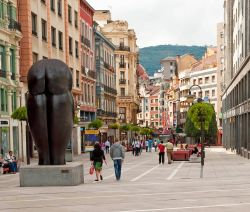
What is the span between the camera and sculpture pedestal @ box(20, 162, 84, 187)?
61.2 feet

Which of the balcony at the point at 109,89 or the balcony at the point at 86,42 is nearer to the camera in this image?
the balcony at the point at 86,42

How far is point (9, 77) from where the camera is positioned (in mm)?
40625

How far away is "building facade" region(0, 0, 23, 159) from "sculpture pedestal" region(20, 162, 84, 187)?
19454 mm

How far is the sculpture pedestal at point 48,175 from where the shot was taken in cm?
1864

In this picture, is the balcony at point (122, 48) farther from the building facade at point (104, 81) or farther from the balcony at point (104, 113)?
the balcony at point (104, 113)

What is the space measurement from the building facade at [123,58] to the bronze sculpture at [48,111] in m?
83.5

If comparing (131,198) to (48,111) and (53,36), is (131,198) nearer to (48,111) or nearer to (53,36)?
(48,111)

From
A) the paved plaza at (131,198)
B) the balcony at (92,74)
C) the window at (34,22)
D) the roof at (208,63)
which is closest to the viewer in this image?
the paved plaza at (131,198)

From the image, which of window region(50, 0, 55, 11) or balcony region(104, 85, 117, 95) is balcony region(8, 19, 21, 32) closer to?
window region(50, 0, 55, 11)

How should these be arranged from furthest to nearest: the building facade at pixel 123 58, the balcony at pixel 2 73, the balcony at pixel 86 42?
1. the building facade at pixel 123 58
2. the balcony at pixel 86 42
3. the balcony at pixel 2 73

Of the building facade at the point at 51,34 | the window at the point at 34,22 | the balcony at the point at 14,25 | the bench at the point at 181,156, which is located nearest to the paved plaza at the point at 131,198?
the bench at the point at 181,156

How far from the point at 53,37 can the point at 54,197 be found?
3770 cm

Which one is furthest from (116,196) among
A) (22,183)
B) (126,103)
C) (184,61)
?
(184,61)

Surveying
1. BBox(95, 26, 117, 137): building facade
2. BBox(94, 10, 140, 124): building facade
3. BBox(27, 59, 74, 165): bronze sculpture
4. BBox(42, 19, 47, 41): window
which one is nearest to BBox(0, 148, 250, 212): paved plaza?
BBox(27, 59, 74, 165): bronze sculpture
